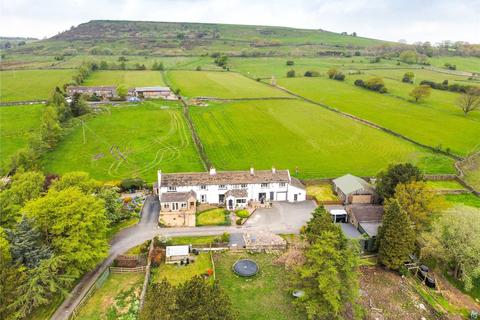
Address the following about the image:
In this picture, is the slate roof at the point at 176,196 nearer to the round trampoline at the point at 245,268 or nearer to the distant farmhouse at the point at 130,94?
the round trampoline at the point at 245,268

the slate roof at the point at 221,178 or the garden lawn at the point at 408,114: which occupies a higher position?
the garden lawn at the point at 408,114

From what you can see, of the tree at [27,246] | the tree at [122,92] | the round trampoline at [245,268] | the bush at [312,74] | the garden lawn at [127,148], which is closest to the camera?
the tree at [27,246]

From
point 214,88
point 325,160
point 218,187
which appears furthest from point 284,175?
point 214,88

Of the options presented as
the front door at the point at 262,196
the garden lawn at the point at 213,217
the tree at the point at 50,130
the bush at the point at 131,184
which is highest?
the tree at the point at 50,130

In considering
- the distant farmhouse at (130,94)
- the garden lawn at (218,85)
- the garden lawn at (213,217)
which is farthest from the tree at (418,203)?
the distant farmhouse at (130,94)

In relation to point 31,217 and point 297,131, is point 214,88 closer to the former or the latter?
point 297,131

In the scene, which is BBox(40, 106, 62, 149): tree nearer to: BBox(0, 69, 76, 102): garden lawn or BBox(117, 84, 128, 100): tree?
BBox(117, 84, 128, 100): tree

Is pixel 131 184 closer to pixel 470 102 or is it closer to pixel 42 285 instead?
pixel 42 285

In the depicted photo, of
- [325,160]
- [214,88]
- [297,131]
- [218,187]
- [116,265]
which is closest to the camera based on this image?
[116,265]
